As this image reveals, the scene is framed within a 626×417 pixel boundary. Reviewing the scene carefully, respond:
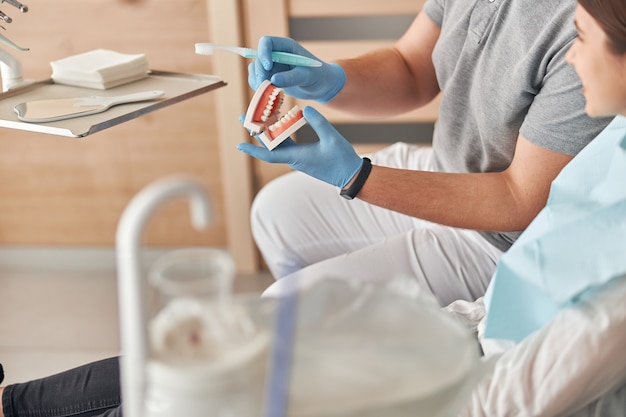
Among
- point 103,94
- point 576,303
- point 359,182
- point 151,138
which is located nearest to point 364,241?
point 359,182

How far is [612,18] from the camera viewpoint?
1.02m

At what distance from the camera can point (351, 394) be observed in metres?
0.68

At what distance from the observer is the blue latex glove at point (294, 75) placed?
1.45 m

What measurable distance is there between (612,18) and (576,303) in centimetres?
36

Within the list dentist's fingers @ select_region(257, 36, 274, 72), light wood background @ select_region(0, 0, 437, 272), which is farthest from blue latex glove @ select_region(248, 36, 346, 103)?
light wood background @ select_region(0, 0, 437, 272)

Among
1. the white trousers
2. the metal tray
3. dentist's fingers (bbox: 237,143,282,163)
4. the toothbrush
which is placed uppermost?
the toothbrush

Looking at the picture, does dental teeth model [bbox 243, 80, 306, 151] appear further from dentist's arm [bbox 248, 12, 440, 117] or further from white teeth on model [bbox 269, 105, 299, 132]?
dentist's arm [bbox 248, 12, 440, 117]

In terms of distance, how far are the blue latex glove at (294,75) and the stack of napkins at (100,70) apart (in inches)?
9.8

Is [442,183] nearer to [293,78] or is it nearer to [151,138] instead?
[293,78]

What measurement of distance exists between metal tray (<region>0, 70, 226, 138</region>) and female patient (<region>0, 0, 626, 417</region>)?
1.36ft

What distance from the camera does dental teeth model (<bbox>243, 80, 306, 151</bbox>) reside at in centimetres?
136

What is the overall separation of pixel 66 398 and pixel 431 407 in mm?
749

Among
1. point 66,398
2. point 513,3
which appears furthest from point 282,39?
point 66,398

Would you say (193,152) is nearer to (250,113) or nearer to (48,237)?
(48,237)
